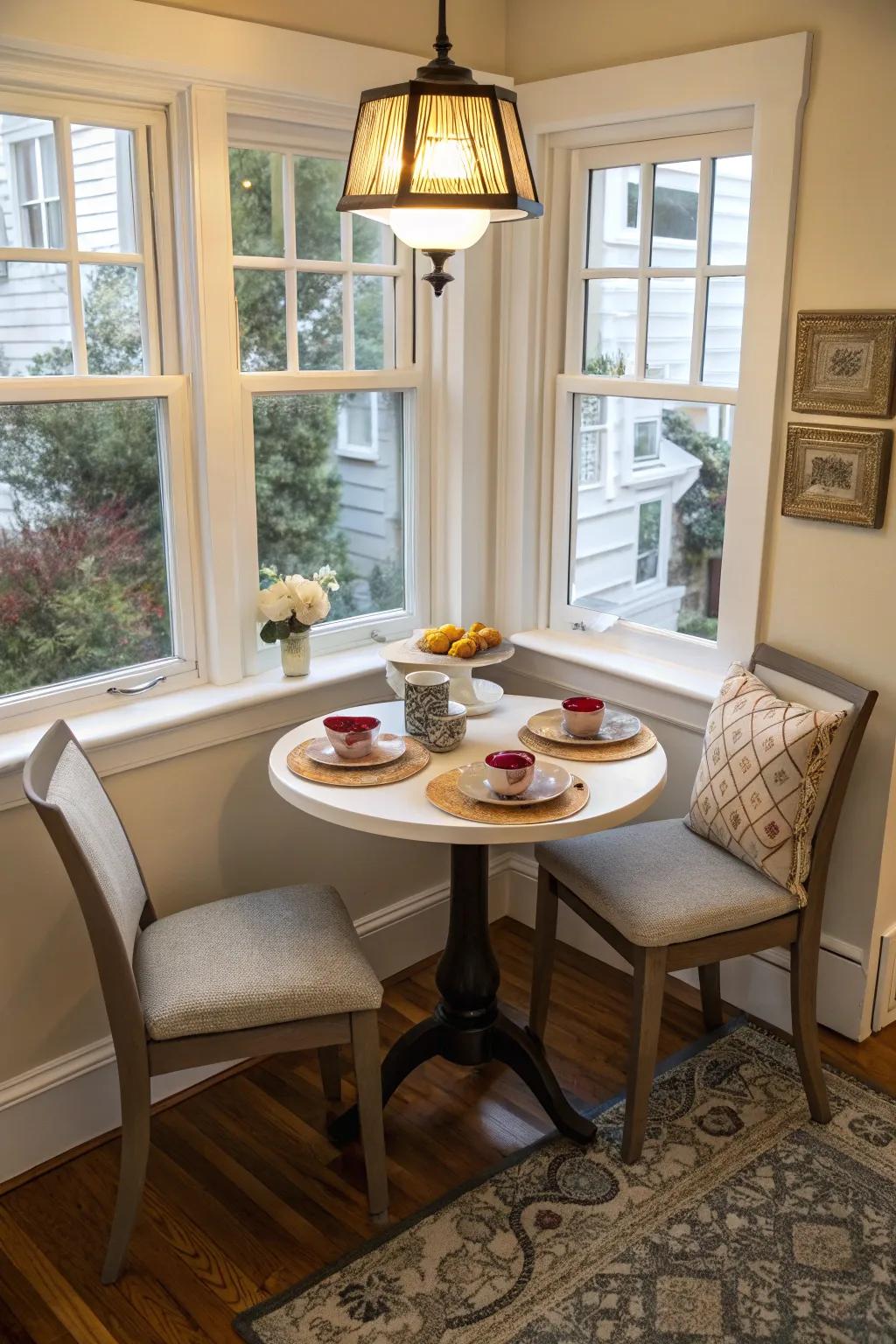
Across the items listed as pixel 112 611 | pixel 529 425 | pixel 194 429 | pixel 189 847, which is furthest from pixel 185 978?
pixel 529 425

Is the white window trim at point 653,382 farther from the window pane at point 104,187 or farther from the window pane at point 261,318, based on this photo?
the window pane at point 104,187

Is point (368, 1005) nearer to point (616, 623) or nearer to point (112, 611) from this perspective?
Result: point (112, 611)

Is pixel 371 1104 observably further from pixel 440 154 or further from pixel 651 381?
pixel 651 381

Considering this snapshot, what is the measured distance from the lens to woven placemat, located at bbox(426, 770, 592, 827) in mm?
2129

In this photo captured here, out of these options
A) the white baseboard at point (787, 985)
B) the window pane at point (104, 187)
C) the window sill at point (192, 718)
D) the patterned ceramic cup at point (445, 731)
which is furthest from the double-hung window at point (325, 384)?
the white baseboard at point (787, 985)

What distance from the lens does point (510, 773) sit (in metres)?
2.18

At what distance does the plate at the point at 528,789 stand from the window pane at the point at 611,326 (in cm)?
118

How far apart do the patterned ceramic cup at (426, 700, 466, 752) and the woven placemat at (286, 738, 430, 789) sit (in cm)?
3

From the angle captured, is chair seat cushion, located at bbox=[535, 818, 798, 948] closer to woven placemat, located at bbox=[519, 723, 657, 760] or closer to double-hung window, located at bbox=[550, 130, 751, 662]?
woven placemat, located at bbox=[519, 723, 657, 760]

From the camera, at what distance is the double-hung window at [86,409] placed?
2303 mm

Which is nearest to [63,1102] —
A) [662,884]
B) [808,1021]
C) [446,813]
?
[446,813]

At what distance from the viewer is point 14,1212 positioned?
7.52ft

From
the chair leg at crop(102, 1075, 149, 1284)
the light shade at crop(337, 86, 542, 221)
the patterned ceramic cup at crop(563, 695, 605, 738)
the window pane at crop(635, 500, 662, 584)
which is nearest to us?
the light shade at crop(337, 86, 542, 221)

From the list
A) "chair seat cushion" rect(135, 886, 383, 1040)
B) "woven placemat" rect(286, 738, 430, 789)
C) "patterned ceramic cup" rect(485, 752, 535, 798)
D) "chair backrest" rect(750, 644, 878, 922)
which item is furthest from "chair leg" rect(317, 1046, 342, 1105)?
"chair backrest" rect(750, 644, 878, 922)
